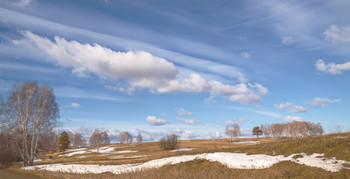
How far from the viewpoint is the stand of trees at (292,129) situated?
358ft

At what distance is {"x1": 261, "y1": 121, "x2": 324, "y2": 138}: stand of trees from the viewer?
109062 mm

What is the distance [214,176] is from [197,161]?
5925 mm

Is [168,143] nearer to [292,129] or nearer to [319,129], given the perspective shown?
[292,129]

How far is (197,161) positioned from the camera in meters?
19.4

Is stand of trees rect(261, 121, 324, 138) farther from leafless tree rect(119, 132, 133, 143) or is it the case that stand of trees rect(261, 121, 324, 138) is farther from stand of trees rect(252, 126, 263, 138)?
leafless tree rect(119, 132, 133, 143)

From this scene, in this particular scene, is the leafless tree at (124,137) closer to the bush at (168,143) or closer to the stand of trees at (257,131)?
the stand of trees at (257,131)

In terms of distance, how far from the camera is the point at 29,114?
108ft

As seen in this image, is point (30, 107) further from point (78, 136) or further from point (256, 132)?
point (78, 136)

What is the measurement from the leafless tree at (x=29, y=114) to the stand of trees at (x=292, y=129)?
357 ft

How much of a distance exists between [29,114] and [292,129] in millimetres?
116029

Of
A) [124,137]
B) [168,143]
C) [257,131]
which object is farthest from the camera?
[124,137]

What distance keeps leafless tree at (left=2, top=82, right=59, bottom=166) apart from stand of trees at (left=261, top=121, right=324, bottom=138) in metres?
109

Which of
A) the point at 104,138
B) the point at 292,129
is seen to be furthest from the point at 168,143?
the point at 104,138

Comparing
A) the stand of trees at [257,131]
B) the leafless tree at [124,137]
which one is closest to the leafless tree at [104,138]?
the leafless tree at [124,137]
